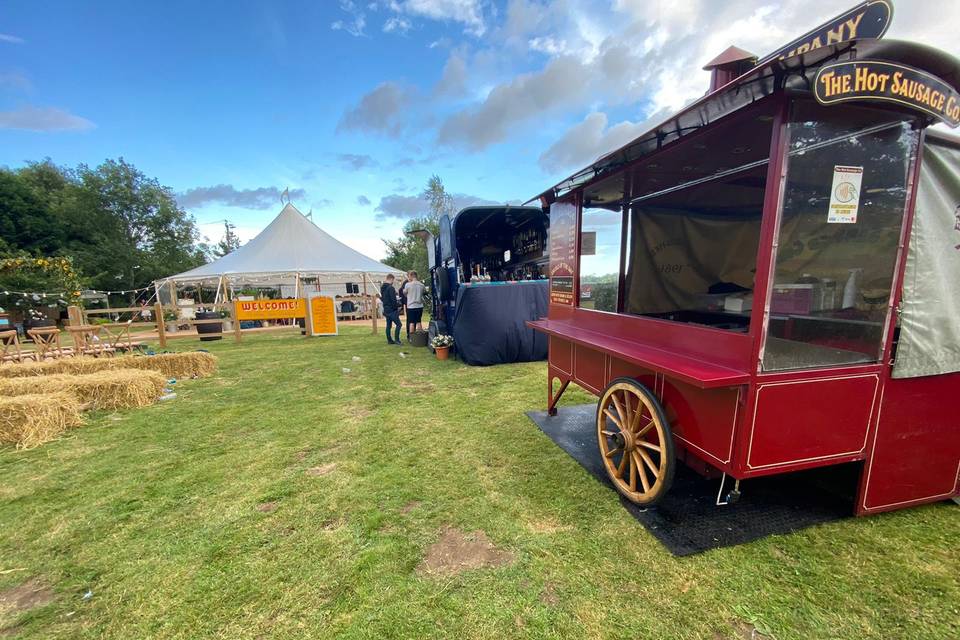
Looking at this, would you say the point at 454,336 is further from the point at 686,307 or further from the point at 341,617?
the point at 341,617

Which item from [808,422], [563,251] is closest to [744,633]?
[808,422]

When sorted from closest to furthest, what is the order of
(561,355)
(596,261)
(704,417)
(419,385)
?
(704,417)
(596,261)
(561,355)
(419,385)

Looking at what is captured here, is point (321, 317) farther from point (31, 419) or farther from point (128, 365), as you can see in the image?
point (31, 419)

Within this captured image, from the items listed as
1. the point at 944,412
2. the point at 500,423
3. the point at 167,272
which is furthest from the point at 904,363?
the point at 167,272

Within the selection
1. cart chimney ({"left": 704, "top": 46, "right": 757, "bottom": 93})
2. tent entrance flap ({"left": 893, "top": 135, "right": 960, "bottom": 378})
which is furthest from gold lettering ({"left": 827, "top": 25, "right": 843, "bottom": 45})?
tent entrance flap ({"left": 893, "top": 135, "right": 960, "bottom": 378})

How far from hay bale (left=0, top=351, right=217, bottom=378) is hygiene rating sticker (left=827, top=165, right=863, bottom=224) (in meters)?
7.98

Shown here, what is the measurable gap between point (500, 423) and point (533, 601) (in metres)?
2.20

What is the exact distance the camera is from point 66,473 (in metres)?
3.04

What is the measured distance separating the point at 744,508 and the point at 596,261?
214cm

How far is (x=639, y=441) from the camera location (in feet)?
7.68

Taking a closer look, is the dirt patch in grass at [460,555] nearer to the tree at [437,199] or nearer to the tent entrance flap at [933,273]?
the tent entrance flap at [933,273]

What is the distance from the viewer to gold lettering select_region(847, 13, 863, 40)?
138cm

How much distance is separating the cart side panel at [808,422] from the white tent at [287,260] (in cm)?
1422

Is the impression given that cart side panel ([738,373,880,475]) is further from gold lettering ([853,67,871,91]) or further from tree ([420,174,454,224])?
tree ([420,174,454,224])
